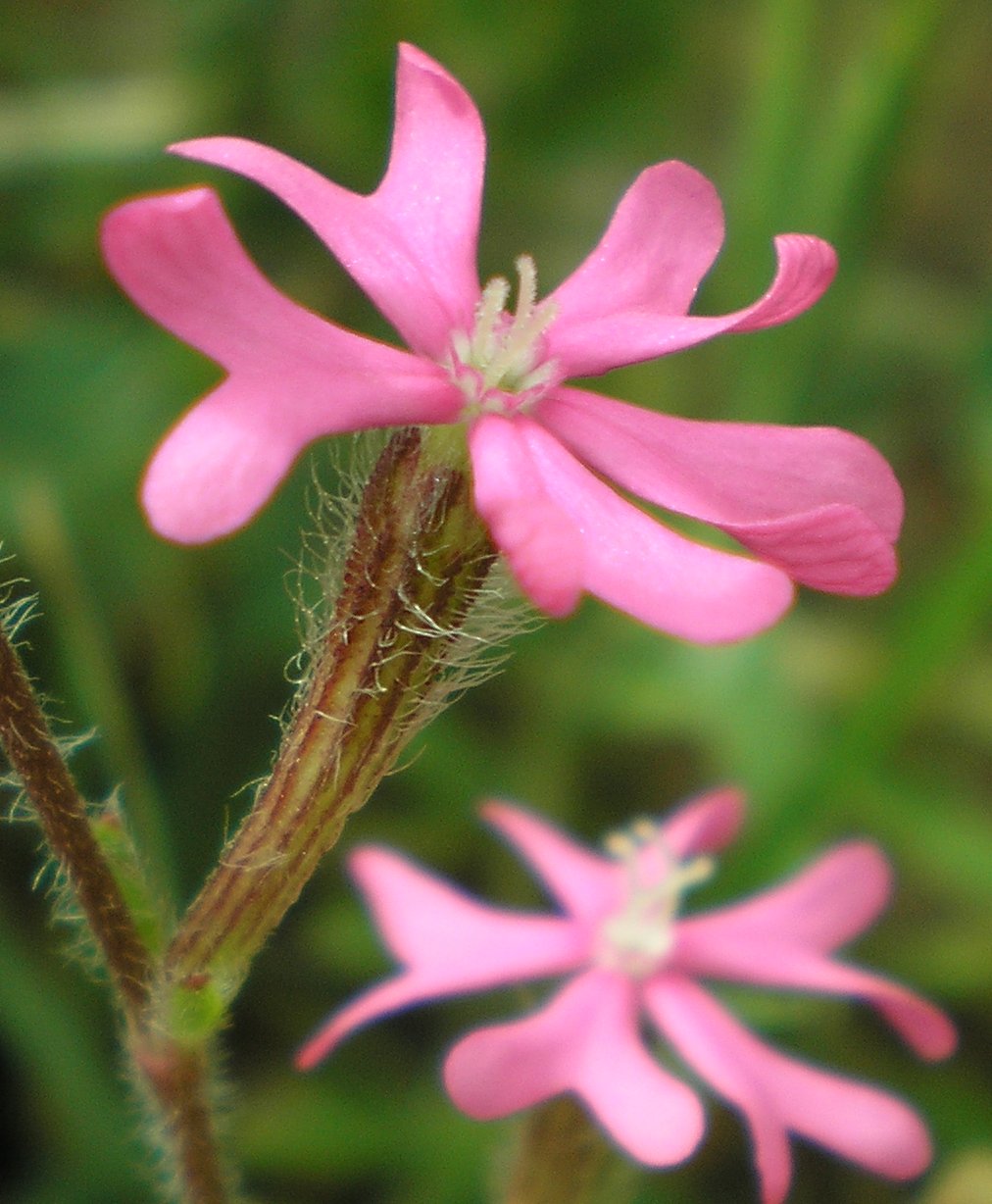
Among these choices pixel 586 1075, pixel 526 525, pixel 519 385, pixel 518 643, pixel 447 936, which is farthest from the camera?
pixel 518 643

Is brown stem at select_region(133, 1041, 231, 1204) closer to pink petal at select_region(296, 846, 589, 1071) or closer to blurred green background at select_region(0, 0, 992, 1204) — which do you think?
pink petal at select_region(296, 846, 589, 1071)

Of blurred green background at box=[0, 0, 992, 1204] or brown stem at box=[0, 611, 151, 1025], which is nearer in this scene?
brown stem at box=[0, 611, 151, 1025]

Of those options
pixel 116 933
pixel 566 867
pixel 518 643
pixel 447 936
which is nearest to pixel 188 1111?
pixel 116 933

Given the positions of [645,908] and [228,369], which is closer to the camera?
[228,369]

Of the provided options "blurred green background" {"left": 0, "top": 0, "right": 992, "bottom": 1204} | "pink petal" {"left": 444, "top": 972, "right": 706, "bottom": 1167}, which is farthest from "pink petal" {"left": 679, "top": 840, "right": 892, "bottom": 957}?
"blurred green background" {"left": 0, "top": 0, "right": 992, "bottom": 1204}

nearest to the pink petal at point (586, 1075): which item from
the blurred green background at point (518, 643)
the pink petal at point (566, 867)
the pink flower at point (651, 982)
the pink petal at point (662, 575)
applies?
the pink flower at point (651, 982)

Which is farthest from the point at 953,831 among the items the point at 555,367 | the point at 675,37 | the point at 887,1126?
the point at 675,37

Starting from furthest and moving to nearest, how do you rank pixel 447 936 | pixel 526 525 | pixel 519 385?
pixel 447 936, pixel 519 385, pixel 526 525

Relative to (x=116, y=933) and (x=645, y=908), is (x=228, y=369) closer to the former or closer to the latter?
(x=116, y=933)
